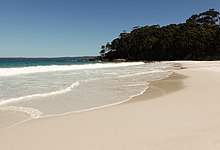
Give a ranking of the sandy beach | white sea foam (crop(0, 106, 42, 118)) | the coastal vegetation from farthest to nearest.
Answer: the coastal vegetation, white sea foam (crop(0, 106, 42, 118)), the sandy beach

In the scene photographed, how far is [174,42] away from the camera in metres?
96.1

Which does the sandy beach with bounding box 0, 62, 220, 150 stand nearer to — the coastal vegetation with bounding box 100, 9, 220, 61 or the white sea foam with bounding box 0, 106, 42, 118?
the white sea foam with bounding box 0, 106, 42, 118

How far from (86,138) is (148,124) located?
1661mm

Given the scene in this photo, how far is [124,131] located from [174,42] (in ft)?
308

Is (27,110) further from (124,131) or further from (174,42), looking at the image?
(174,42)

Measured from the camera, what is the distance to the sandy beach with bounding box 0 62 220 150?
4941 millimetres

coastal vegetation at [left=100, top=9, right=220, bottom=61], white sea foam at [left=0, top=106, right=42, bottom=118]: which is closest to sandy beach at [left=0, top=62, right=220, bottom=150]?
white sea foam at [left=0, top=106, right=42, bottom=118]

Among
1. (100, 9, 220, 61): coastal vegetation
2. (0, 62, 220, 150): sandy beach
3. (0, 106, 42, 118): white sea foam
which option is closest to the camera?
(0, 62, 220, 150): sandy beach

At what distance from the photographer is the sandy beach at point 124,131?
16.2 ft

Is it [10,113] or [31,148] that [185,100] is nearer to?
[10,113]

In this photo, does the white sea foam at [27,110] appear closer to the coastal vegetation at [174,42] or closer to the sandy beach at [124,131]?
the sandy beach at [124,131]

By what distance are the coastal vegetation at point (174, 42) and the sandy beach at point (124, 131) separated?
82.1 m

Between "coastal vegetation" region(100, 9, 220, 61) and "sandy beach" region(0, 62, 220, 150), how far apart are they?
82.1m

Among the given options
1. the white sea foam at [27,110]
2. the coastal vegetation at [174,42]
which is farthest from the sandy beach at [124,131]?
the coastal vegetation at [174,42]
